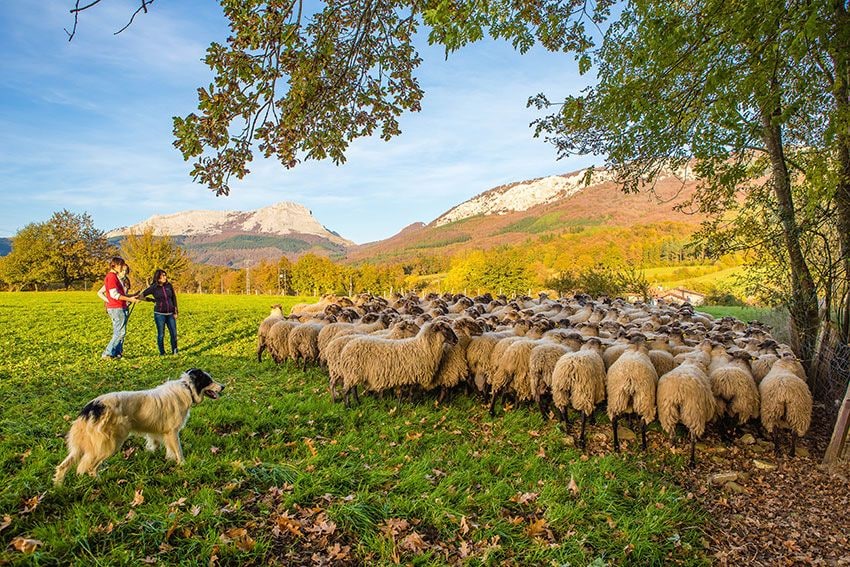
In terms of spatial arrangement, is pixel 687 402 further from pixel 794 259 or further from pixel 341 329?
pixel 341 329

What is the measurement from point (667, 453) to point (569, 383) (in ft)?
5.69

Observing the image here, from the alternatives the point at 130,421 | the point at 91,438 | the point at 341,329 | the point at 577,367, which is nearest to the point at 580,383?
the point at 577,367

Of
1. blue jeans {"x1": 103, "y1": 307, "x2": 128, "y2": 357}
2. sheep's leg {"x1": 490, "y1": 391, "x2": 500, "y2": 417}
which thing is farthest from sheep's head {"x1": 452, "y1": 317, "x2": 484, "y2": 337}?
blue jeans {"x1": 103, "y1": 307, "x2": 128, "y2": 357}

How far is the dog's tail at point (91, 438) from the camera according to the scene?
446 cm

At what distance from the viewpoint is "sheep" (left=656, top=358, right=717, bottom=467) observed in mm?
6293

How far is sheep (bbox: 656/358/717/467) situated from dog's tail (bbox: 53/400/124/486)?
6.94m

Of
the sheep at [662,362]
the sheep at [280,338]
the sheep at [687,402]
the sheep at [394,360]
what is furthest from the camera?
the sheep at [280,338]

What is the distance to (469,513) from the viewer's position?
4.75 meters

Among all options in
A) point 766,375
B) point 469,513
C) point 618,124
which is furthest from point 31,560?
point 766,375

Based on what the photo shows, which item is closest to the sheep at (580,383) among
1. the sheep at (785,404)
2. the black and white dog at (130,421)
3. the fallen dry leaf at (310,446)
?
the sheep at (785,404)

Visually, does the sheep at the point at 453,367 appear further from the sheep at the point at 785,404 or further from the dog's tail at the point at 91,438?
the dog's tail at the point at 91,438

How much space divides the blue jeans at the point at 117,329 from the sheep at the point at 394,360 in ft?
21.3

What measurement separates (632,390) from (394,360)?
3.96 metres

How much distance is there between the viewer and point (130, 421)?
474 cm
